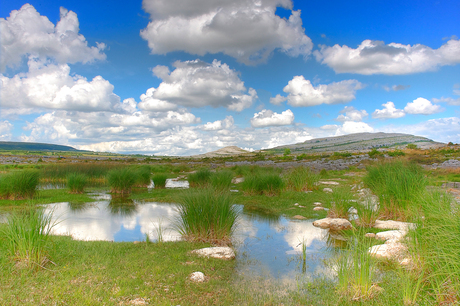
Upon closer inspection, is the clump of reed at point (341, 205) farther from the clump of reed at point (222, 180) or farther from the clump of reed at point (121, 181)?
the clump of reed at point (121, 181)

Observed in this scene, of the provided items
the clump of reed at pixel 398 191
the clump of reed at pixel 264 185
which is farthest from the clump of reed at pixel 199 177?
the clump of reed at pixel 398 191

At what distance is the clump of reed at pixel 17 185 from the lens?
14.1 m

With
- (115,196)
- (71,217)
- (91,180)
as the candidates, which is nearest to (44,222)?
(71,217)

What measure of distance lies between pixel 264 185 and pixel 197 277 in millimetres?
11179

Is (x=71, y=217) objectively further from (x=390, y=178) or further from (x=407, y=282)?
(x=390, y=178)

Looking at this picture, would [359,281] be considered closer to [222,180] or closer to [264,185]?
[264,185]

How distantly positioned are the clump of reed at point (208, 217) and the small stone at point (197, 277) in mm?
2409

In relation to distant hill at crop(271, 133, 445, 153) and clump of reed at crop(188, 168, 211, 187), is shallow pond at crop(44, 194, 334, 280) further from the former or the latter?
distant hill at crop(271, 133, 445, 153)

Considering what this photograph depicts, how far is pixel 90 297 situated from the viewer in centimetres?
423

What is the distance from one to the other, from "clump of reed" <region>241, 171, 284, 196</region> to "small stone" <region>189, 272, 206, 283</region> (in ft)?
36.0

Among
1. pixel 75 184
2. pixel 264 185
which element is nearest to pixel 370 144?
pixel 264 185

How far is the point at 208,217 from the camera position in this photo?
25.7 ft

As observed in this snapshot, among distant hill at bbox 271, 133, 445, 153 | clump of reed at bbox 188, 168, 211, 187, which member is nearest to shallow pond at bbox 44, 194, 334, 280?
clump of reed at bbox 188, 168, 211, 187

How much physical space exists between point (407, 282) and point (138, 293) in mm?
4156
